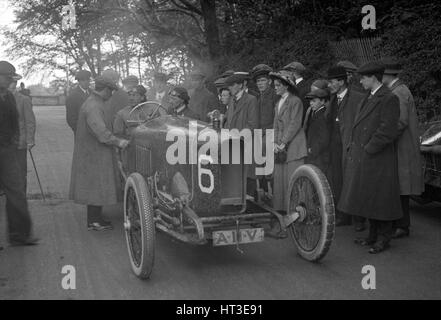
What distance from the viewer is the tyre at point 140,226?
4.75 m

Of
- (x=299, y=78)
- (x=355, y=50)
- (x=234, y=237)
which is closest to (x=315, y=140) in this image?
(x=299, y=78)

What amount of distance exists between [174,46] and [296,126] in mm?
12362

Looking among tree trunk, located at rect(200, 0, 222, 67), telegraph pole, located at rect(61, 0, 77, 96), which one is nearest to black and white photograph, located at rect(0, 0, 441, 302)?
tree trunk, located at rect(200, 0, 222, 67)

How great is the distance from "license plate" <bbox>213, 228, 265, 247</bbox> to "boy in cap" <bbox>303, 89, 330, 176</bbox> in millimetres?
1931

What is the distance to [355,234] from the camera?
6.54 m

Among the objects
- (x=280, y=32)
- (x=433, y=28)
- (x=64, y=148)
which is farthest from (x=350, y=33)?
(x=64, y=148)

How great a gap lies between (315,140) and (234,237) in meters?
2.17

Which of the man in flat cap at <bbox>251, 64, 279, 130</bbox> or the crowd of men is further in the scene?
the man in flat cap at <bbox>251, 64, 279, 130</bbox>

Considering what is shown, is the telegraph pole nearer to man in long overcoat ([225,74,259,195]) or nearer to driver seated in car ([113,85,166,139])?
driver seated in car ([113,85,166,139])

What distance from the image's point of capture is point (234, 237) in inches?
197

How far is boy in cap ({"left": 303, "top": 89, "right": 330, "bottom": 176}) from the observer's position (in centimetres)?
668

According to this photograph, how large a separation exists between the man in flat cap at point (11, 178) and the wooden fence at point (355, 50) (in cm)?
855

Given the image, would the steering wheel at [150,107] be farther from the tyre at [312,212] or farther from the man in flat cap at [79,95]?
the tyre at [312,212]

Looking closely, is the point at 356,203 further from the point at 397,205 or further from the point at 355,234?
the point at 355,234
